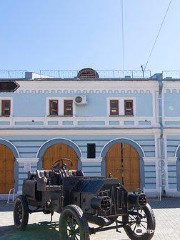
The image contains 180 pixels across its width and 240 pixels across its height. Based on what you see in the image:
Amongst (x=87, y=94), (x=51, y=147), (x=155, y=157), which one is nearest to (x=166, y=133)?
(x=155, y=157)

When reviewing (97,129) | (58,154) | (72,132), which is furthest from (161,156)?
(58,154)

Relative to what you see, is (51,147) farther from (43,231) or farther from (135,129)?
(43,231)

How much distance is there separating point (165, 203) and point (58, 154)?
5889 millimetres

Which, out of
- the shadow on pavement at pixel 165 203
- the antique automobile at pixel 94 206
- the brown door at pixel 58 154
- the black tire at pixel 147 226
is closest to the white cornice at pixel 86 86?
the brown door at pixel 58 154

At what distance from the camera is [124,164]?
16.2 m

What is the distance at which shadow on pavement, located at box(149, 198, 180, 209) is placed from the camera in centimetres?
1307

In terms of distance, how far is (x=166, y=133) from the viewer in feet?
54.1

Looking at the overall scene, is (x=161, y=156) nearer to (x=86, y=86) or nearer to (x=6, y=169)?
(x=86, y=86)

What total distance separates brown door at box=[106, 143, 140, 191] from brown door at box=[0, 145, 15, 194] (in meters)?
4.98

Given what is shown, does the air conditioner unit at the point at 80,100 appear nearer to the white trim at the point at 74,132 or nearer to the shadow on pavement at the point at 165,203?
the white trim at the point at 74,132

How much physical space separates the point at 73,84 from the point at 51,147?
359 cm

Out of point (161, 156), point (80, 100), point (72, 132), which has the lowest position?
point (161, 156)

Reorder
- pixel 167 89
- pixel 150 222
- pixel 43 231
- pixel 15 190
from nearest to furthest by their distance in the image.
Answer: pixel 150 222
pixel 43 231
pixel 15 190
pixel 167 89

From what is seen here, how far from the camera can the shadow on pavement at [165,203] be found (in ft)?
42.9
